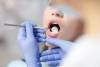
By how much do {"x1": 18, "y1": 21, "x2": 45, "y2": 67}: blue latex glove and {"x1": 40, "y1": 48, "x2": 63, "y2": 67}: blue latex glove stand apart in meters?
0.02

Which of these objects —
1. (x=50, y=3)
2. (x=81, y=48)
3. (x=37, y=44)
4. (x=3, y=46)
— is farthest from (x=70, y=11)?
(x=81, y=48)

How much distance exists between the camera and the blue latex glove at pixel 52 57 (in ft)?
2.60

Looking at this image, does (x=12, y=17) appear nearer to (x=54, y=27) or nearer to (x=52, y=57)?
(x=54, y=27)

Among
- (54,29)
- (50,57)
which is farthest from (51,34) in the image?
(50,57)

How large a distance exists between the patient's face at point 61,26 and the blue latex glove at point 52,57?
10 cm

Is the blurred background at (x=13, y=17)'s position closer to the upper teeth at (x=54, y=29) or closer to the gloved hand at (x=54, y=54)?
the upper teeth at (x=54, y=29)

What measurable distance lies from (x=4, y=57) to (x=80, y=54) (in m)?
0.68

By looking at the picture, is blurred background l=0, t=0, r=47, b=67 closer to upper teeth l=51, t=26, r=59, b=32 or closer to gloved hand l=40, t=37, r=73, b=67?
upper teeth l=51, t=26, r=59, b=32

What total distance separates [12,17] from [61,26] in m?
0.25

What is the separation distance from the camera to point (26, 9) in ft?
3.48

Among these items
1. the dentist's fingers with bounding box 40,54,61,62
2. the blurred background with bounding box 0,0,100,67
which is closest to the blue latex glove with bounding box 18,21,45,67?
the dentist's fingers with bounding box 40,54,61,62

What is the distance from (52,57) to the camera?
0.81 m

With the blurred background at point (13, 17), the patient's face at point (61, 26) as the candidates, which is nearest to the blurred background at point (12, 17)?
the blurred background at point (13, 17)

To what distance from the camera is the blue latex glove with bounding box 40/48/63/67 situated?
79 cm
